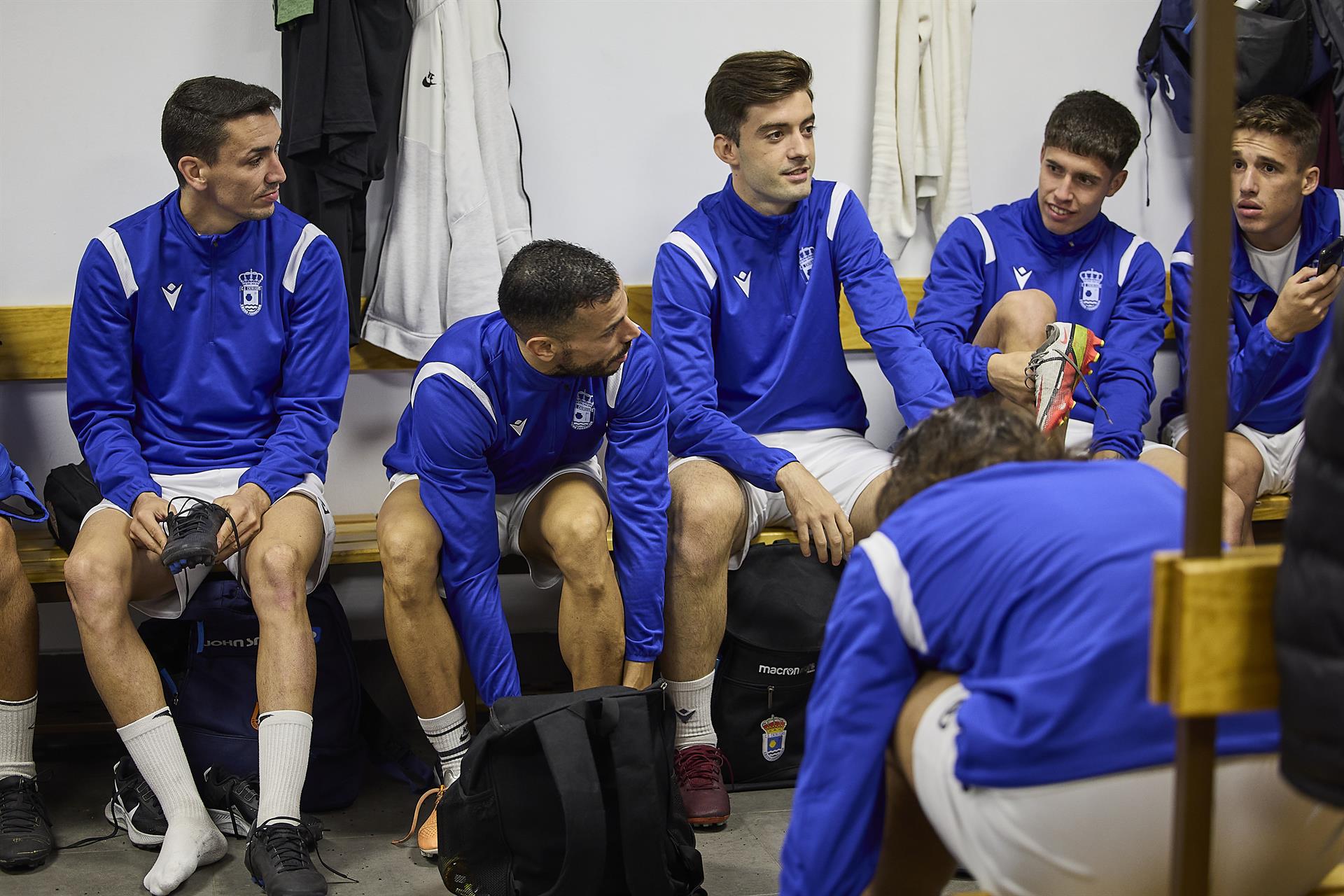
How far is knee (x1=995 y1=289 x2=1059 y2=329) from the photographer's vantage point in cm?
256

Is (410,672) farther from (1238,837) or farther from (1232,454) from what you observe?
(1232,454)

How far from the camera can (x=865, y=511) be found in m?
2.43

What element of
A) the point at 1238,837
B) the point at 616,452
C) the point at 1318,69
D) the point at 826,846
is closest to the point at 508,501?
the point at 616,452

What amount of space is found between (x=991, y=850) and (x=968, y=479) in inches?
13.8

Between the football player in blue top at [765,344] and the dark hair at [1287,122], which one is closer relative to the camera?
the football player in blue top at [765,344]

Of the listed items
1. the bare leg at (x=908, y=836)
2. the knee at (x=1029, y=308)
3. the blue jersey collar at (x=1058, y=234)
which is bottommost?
the bare leg at (x=908, y=836)

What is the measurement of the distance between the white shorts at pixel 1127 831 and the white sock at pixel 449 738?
1239 millimetres

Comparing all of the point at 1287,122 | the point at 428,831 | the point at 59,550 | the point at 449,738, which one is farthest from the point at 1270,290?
the point at 59,550

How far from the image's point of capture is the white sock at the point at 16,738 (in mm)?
2180

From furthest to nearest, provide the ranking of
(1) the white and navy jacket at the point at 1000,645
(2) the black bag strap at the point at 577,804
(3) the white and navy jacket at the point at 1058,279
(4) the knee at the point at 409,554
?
1. (3) the white and navy jacket at the point at 1058,279
2. (4) the knee at the point at 409,554
3. (2) the black bag strap at the point at 577,804
4. (1) the white and navy jacket at the point at 1000,645

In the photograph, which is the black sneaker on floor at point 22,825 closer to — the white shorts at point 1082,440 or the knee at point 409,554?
the knee at point 409,554

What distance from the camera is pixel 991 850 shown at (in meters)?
1.13

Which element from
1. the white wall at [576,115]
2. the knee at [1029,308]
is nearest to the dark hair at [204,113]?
the white wall at [576,115]

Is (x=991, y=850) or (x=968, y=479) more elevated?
(x=968, y=479)
